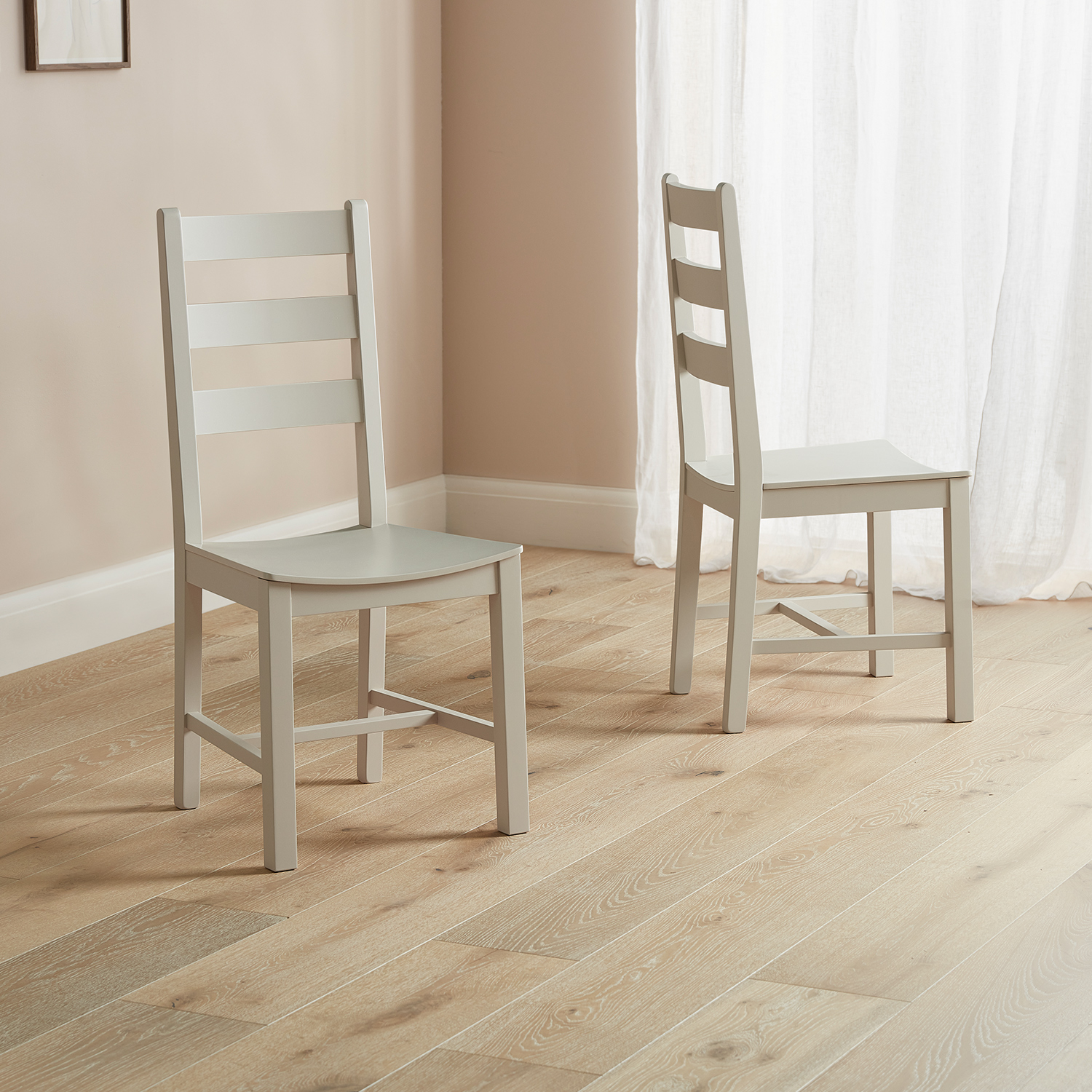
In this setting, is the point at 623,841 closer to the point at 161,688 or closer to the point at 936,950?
the point at 936,950

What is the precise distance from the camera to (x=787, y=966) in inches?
69.2

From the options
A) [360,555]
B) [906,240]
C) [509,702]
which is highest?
[906,240]

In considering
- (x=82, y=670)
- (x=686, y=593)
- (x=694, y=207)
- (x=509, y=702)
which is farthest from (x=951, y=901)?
(x=82, y=670)

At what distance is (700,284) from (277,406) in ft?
2.57

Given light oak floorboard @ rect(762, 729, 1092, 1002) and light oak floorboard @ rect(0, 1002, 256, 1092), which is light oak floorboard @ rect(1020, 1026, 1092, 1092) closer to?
light oak floorboard @ rect(762, 729, 1092, 1002)

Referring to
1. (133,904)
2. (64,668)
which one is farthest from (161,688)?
(133,904)

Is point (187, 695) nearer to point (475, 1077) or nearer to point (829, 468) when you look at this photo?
point (475, 1077)

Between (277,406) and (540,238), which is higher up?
(540,238)

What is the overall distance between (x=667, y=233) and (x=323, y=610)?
1107mm

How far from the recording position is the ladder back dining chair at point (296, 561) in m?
2.03

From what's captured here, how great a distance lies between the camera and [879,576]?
2922 millimetres

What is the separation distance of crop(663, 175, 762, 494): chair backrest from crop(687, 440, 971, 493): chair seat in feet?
0.21

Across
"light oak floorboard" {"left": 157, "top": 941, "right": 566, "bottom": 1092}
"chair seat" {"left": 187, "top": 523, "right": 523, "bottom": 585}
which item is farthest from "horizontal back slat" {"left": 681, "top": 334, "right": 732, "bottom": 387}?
"light oak floorboard" {"left": 157, "top": 941, "right": 566, "bottom": 1092}

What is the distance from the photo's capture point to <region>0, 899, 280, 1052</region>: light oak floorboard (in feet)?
5.48
